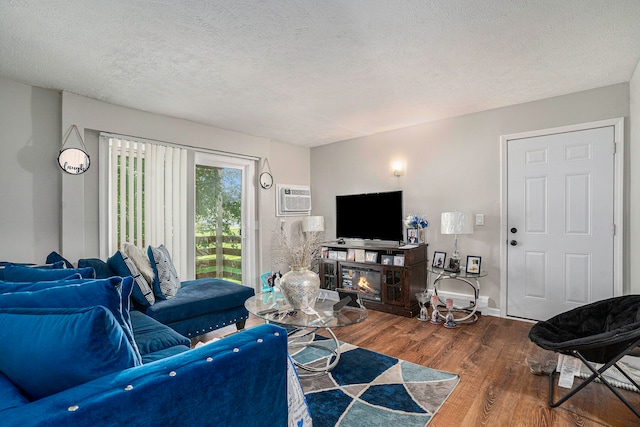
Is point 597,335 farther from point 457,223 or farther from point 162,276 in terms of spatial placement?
point 162,276

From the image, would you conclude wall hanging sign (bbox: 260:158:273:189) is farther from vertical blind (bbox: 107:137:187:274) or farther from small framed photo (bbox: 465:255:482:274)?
small framed photo (bbox: 465:255:482:274)

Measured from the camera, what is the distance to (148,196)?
11.8ft

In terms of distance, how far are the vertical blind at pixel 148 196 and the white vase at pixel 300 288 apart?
6.77 feet

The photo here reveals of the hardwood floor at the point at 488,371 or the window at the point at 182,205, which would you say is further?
the window at the point at 182,205

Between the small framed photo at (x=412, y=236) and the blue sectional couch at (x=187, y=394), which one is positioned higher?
the small framed photo at (x=412, y=236)

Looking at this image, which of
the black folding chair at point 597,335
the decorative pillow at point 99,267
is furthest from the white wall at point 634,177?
the decorative pillow at point 99,267

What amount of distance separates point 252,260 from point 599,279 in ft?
13.4

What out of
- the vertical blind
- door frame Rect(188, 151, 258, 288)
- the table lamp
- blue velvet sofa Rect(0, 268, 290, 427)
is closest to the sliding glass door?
door frame Rect(188, 151, 258, 288)

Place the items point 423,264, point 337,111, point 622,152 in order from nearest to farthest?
point 622,152 → point 337,111 → point 423,264

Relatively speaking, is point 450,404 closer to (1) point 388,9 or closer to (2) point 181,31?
(1) point 388,9

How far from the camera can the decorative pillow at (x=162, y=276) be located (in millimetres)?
Result: 2822

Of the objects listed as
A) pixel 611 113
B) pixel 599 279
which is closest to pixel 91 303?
pixel 599 279

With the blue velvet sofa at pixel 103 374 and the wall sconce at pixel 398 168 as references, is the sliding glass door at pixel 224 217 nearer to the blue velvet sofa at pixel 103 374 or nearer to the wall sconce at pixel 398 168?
the wall sconce at pixel 398 168

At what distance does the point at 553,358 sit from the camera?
2615mm
